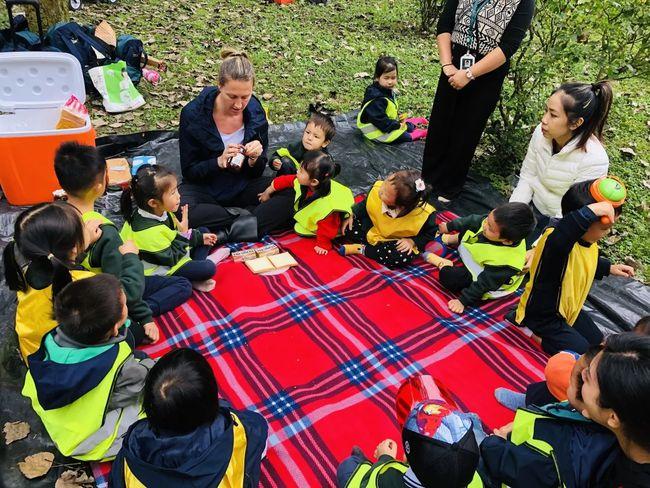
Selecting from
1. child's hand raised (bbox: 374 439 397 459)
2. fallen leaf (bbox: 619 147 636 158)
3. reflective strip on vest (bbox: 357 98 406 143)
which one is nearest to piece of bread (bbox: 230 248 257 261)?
child's hand raised (bbox: 374 439 397 459)

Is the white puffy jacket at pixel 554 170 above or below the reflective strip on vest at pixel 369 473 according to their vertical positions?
above

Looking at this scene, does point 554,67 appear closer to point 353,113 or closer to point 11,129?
point 353,113

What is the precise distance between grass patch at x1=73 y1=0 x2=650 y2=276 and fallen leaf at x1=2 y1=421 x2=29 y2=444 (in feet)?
11.7

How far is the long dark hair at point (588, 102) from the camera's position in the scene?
11.6 feet

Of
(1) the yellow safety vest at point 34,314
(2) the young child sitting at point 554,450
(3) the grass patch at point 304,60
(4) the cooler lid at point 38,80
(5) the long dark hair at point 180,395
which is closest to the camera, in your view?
(5) the long dark hair at point 180,395

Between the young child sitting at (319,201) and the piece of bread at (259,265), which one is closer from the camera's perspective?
the piece of bread at (259,265)

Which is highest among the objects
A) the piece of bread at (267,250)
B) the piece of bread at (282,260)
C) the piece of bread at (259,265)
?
the piece of bread at (259,265)

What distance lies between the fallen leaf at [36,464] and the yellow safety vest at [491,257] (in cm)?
277

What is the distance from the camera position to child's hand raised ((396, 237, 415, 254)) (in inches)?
156

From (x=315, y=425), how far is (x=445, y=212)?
8.74 ft

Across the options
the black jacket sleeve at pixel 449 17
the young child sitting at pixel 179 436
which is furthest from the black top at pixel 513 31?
the young child sitting at pixel 179 436

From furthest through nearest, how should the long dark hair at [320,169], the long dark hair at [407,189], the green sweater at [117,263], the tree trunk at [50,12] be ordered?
the tree trunk at [50,12] → the long dark hair at [320,169] → the long dark hair at [407,189] → the green sweater at [117,263]

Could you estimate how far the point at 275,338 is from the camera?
3.18m

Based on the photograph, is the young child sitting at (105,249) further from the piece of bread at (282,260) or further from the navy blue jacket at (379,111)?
the navy blue jacket at (379,111)
